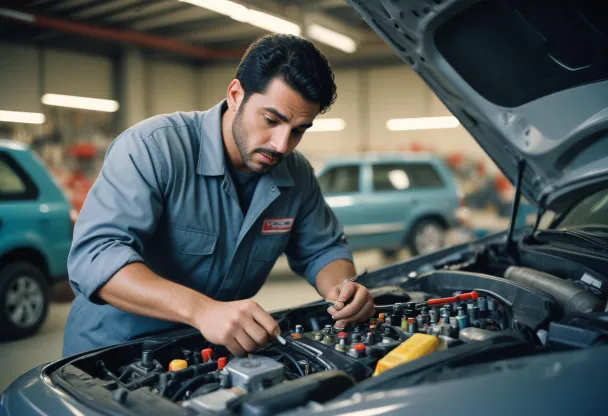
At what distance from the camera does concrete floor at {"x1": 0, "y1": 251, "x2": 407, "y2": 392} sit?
11.5 ft

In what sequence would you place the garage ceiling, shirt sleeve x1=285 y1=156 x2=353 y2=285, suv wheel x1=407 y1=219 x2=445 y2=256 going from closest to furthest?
1. shirt sleeve x1=285 y1=156 x2=353 y2=285
2. suv wheel x1=407 y1=219 x2=445 y2=256
3. the garage ceiling

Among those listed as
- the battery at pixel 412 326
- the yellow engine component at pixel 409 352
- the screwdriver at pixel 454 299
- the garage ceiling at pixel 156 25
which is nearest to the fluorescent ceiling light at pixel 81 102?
the garage ceiling at pixel 156 25

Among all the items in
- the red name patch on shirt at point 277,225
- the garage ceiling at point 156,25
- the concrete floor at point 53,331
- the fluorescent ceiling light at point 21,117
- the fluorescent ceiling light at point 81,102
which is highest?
the garage ceiling at point 156,25

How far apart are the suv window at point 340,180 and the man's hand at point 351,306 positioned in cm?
513

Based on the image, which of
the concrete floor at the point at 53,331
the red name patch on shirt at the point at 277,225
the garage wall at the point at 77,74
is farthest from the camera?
the garage wall at the point at 77,74

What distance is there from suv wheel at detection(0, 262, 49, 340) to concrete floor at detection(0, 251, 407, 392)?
0.09m

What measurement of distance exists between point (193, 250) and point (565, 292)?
107 centimetres

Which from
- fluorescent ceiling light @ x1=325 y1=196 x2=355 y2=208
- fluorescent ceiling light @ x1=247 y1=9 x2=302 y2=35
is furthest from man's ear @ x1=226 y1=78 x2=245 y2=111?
fluorescent ceiling light @ x1=247 y1=9 x2=302 y2=35

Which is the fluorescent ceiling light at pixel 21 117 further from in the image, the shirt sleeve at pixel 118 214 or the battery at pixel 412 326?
the battery at pixel 412 326

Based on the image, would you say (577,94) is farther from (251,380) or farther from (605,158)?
(251,380)

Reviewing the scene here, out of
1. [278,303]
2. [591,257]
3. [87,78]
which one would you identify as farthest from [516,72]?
[87,78]

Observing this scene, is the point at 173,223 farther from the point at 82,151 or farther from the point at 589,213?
the point at 82,151

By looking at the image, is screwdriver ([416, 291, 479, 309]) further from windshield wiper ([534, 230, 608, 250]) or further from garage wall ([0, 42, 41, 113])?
garage wall ([0, 42, 41, 113])

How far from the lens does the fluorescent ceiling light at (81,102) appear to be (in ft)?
37.1
